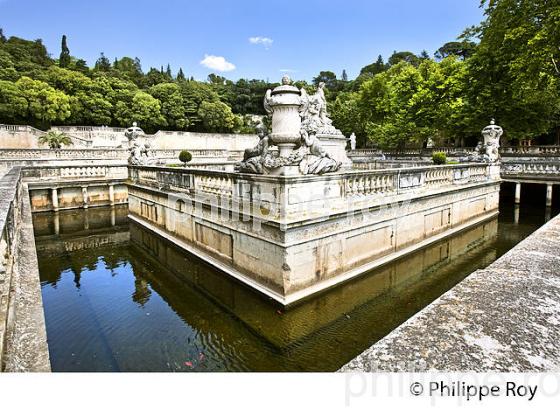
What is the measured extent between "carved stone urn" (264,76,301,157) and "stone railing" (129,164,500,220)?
31.7 inches

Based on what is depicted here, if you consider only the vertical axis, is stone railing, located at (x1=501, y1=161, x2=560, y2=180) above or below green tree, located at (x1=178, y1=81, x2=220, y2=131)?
below

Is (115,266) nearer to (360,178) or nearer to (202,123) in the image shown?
(360,178)

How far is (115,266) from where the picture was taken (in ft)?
31.1

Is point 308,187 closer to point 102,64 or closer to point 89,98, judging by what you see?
point 89,98

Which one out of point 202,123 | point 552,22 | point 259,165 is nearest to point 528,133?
point 552,22

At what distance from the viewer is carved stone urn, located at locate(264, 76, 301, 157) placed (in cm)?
697

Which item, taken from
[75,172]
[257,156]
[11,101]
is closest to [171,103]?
[11,101]

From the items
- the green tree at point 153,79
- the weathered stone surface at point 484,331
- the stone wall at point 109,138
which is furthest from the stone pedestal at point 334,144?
the green tree at point 153,79

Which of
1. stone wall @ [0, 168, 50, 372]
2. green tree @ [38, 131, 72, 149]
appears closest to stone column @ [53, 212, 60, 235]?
stone wall @ [0, 168, 50, 372]

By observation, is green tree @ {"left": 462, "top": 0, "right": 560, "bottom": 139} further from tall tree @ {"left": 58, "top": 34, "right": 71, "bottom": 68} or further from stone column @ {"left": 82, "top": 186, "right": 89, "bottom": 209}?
tall tree @ {"left": 58, "top": 34, "right": 71, "bottom": 68}

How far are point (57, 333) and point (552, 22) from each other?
62.8 feet

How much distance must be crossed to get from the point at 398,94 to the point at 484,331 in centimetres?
3440

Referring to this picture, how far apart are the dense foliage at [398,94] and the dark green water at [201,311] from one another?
11405 mm

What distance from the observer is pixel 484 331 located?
208 cm
